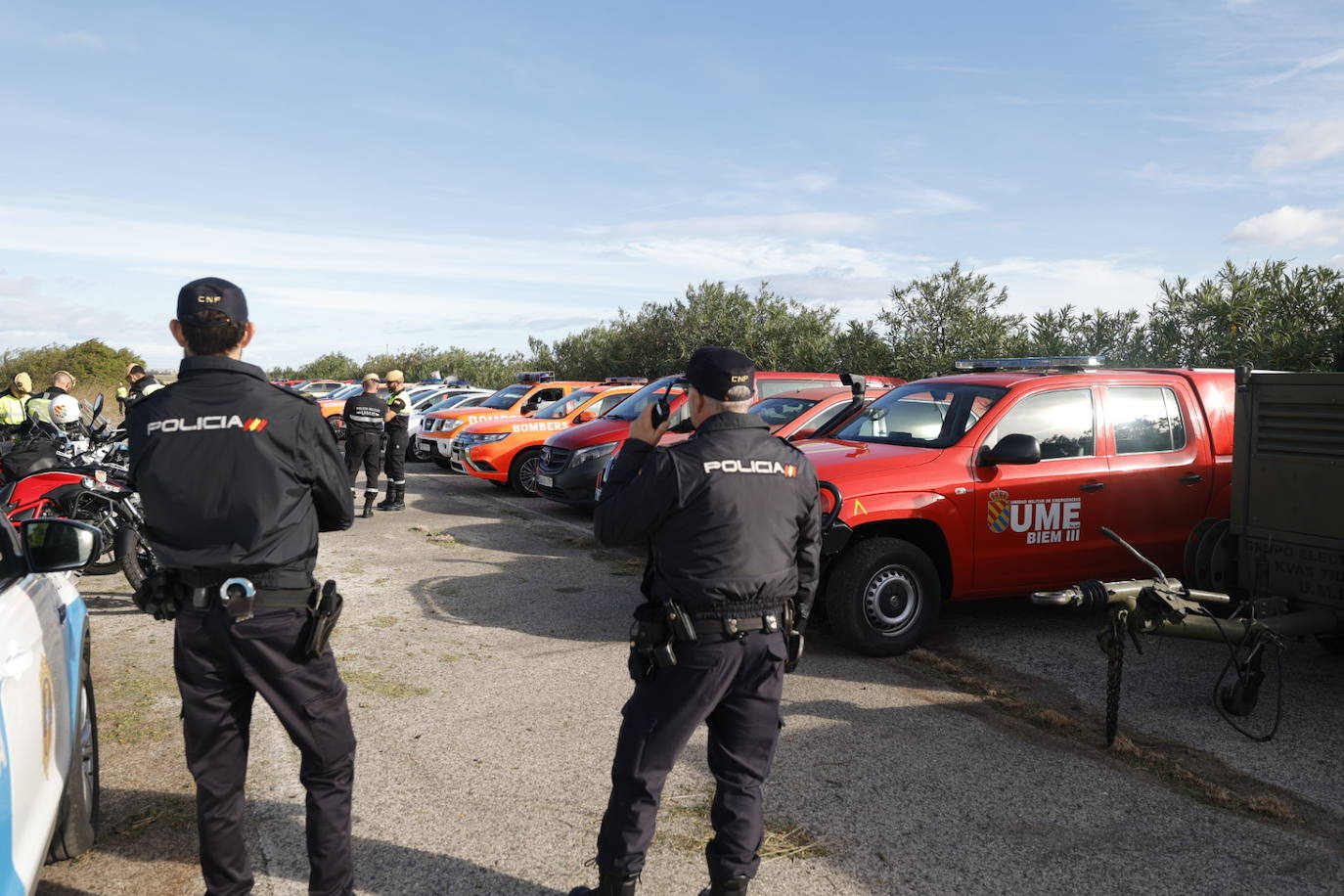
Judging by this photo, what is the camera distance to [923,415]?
22.2ft

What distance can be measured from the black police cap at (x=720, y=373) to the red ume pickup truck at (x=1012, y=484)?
258 cm

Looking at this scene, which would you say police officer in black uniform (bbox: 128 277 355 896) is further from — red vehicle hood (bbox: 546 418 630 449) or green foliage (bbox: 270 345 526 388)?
green foliage (bbox: 270 345 526 388)

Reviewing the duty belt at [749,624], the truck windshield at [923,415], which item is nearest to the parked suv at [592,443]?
the truck windshield at [923,415]

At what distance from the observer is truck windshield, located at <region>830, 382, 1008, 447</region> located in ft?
21.1

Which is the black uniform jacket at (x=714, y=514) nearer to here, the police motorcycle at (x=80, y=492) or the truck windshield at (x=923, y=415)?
the truck windshield at (x=923, y=415)

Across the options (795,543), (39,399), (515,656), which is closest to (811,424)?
(515,656)

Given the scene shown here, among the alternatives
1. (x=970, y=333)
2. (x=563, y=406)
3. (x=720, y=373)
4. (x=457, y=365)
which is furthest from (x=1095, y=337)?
(x=457, y=365)

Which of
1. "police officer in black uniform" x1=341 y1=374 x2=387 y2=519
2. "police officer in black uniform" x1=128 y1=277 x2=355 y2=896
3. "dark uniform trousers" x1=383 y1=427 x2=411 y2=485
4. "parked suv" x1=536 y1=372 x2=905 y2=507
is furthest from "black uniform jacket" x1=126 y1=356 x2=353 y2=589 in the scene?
"dark uniform trousers" x1=383 y1=427 x2=411 y2=485

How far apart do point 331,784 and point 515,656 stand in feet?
10.2

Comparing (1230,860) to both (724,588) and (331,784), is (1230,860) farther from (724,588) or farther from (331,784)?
(331,784)

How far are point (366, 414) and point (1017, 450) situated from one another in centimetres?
818

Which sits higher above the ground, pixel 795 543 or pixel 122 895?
pixel 795 543

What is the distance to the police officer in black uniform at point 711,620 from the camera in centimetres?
292

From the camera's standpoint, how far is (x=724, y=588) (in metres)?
2.93
